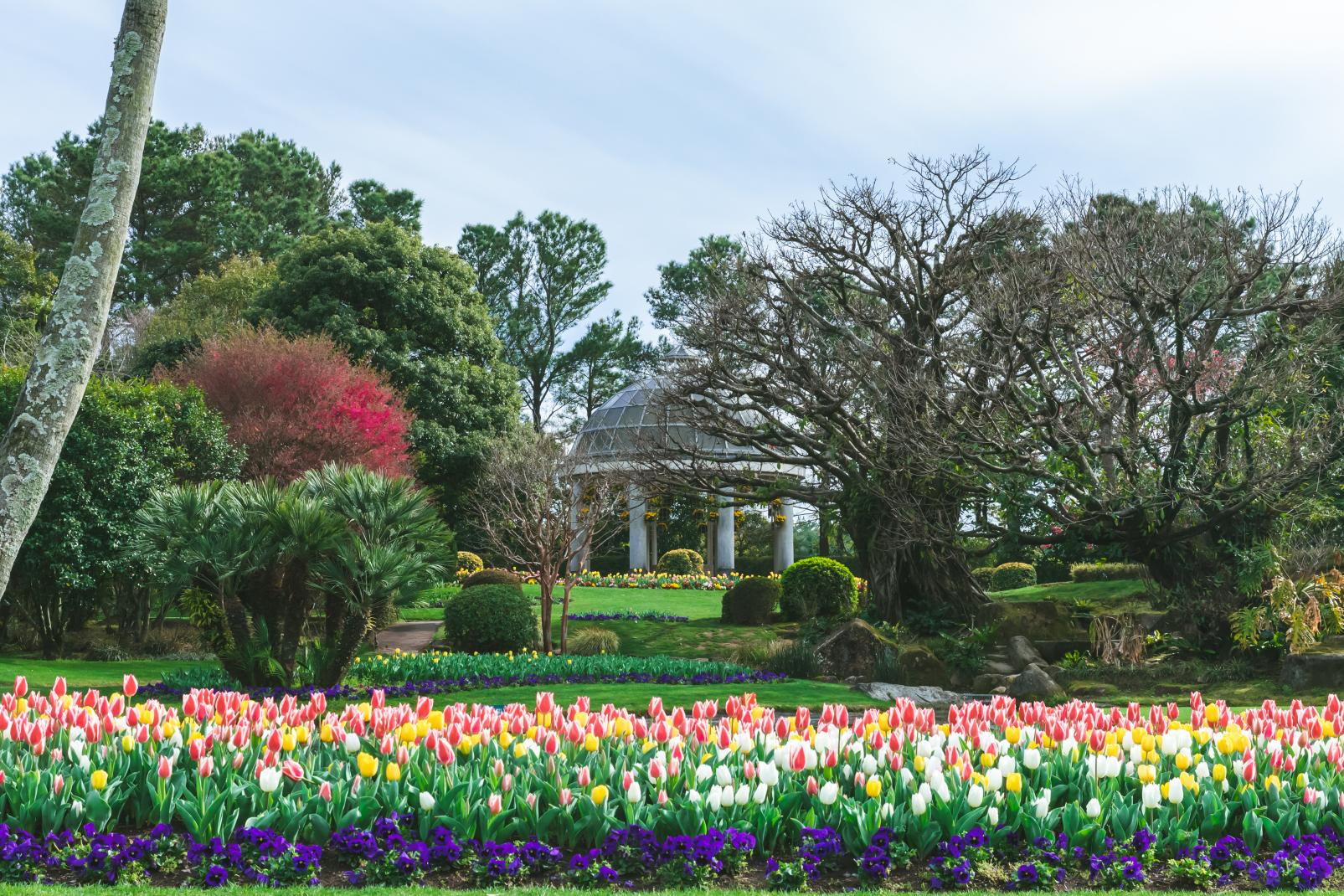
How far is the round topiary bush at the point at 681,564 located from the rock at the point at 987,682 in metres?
19.6

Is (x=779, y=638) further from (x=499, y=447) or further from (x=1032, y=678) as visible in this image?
(x=499, y=447)

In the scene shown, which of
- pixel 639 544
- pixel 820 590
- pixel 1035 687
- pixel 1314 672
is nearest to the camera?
pixel 1314 672

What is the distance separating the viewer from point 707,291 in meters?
20.4

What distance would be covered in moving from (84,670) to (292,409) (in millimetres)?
7582

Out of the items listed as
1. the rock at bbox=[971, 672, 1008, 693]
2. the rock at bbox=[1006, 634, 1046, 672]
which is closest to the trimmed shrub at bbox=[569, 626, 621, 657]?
the rock at bbox=[971, 672, 1008, 693]

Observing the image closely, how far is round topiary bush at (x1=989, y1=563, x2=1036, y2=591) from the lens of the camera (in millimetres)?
28641

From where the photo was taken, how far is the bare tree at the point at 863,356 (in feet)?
57.8

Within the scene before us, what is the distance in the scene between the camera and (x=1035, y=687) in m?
13.5

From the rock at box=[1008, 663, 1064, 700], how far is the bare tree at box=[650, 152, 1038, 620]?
135 inches

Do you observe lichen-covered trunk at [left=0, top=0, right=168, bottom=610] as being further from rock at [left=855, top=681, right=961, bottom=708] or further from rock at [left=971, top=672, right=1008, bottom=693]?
rock at [left=971, top=672, right=1008, bottom=693]

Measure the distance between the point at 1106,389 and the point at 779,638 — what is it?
768 cm

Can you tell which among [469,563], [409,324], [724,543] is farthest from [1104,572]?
[409,324]

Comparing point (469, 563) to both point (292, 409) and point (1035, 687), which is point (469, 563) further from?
point (1035, 687)

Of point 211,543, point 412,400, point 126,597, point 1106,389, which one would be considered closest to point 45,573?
point 126,597
